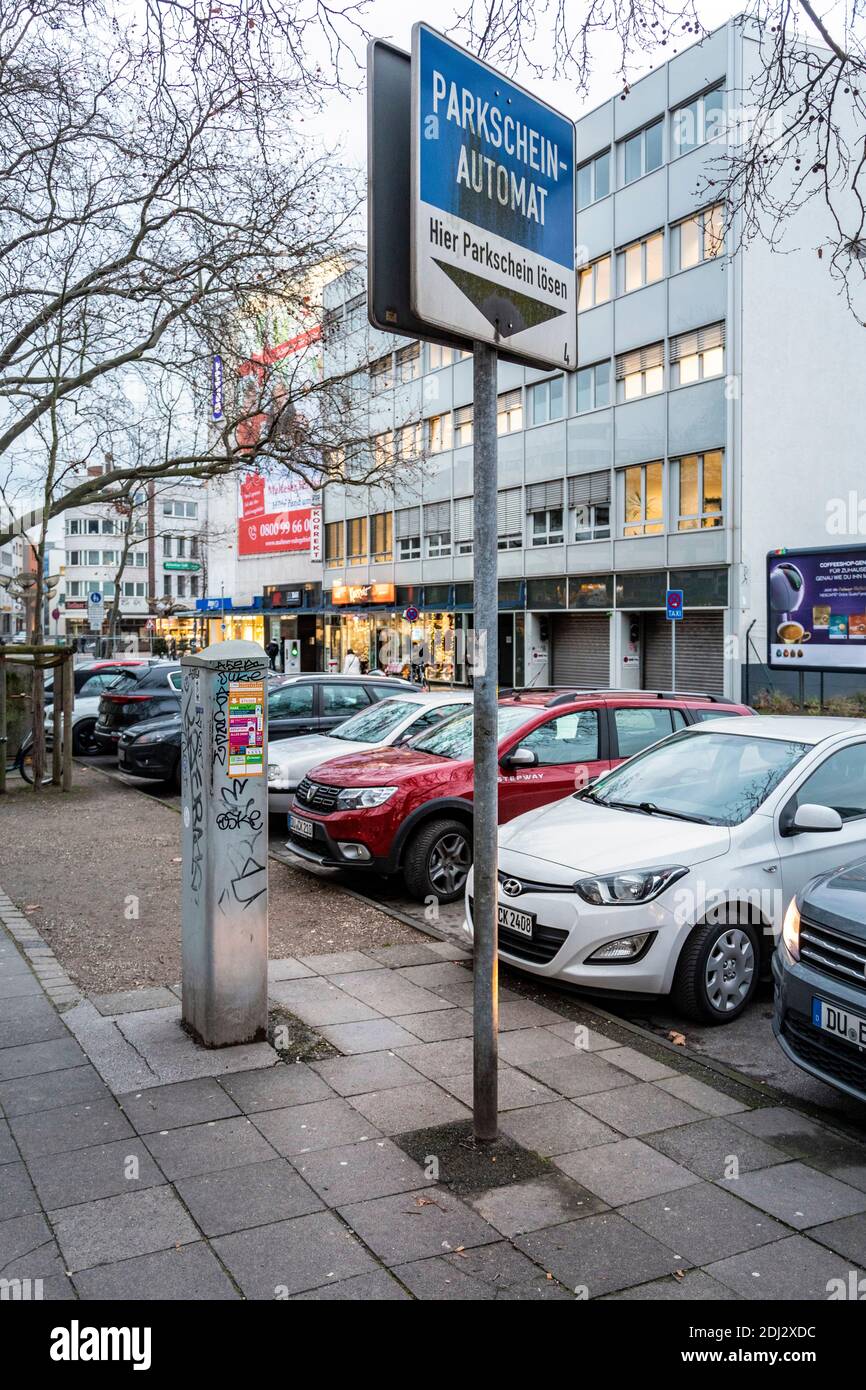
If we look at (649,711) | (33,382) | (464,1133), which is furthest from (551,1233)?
(33,382)

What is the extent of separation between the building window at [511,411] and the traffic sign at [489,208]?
32317 mm

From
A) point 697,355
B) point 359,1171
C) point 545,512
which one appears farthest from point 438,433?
point 359,1171

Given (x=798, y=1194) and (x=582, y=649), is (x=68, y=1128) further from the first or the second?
(x=582, y=649)

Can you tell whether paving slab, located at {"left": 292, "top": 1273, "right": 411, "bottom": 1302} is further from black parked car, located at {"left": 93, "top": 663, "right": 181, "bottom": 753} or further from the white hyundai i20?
black parked car, located at {"left": 93, "top": 663, "right": 181, "bottom": 753}

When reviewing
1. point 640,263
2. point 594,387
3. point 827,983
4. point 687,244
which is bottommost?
point 827,983

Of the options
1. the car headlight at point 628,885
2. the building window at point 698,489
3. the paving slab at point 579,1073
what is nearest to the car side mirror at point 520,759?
the car headlight at point 628,885

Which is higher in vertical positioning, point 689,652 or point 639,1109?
point 689,652

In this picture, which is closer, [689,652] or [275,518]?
[689,652]

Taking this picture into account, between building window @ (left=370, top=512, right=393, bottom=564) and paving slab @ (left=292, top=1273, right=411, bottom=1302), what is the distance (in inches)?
1629

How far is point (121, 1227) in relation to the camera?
3518mm

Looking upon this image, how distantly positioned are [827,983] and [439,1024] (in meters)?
2.00

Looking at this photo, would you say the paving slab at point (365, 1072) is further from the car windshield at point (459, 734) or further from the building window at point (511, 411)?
the building window at point (511, 411)

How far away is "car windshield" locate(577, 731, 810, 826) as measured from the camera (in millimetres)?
6348
